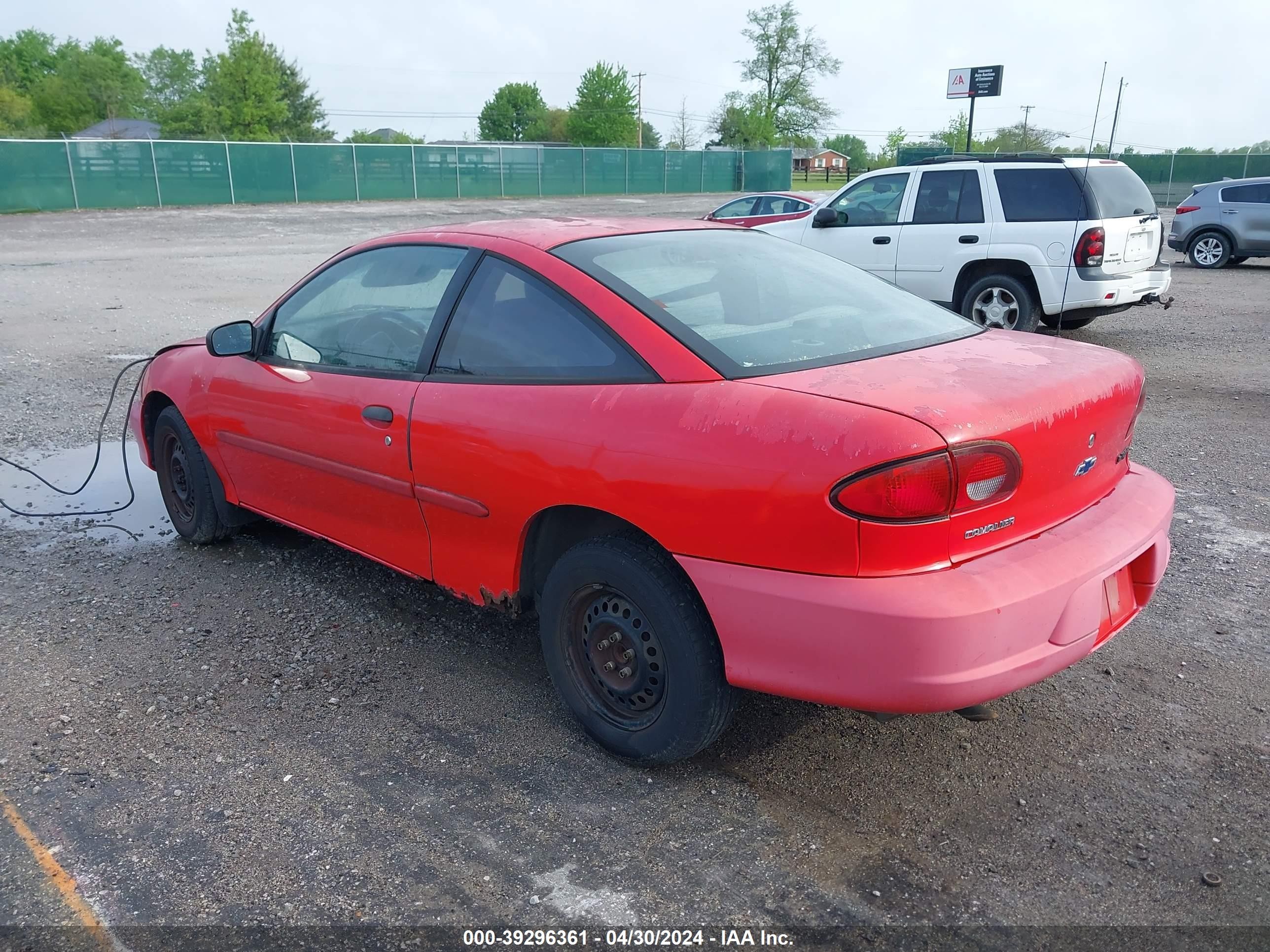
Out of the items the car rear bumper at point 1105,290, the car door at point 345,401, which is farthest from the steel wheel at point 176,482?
the car rear bumper at point 1105,290

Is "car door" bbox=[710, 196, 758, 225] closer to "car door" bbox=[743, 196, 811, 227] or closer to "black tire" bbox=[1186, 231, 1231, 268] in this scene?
"car door" bbox=[743, 196, 811, 227]

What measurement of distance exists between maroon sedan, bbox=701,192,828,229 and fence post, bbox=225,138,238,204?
79.4 ft

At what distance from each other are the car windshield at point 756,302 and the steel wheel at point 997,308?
646 centimetres

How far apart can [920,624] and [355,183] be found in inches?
1587

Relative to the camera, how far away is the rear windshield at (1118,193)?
9.34m

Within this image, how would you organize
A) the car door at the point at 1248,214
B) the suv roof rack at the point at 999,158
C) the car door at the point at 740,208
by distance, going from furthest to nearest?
the car door at the point at 740,208, the car door at the point at 1248,214, the suv roof rack at the point at 999,158

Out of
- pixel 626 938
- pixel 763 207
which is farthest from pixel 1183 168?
pixel 626 938

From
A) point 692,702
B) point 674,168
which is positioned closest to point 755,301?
point 692,702

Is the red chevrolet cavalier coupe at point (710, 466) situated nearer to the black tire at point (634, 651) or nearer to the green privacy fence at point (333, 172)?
the black tire at point (634, 651)

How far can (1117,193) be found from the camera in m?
9.55

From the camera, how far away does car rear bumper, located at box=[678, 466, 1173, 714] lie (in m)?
2.38

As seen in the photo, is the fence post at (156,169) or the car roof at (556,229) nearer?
the car roof at (556,229)

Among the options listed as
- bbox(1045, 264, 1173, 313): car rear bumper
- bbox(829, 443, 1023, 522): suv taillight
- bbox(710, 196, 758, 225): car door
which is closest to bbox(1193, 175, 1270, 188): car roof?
bbox(710, 196, 758, 225): car door

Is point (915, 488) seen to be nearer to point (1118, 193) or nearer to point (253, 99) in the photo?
point (1118, 193)
